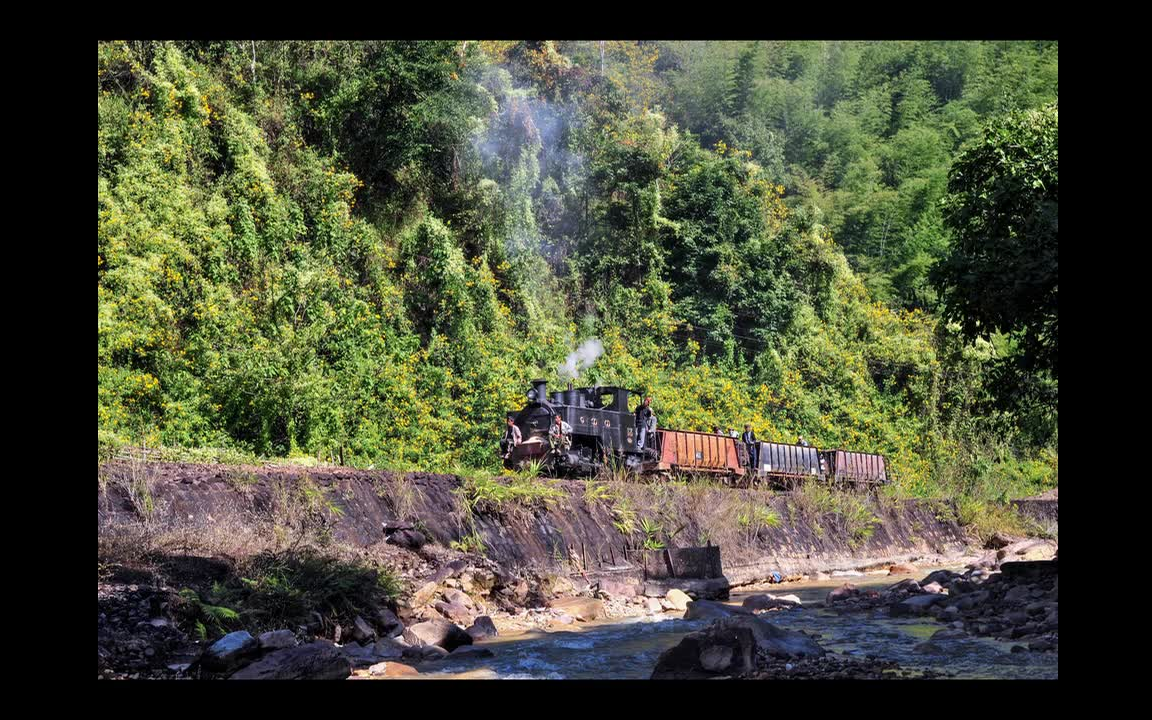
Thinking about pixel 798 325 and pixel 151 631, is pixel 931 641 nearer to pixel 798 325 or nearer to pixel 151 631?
pixel 151 631

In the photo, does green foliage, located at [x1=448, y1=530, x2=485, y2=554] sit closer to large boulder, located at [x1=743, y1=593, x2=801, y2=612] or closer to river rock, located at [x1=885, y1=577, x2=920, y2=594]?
large boulder, located at [x1=743, y1=593, x2=801, y2=612]

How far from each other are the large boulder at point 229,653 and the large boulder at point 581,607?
5.35 meters

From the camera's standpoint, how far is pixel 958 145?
65.4m

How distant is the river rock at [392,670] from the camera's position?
29.1 feet

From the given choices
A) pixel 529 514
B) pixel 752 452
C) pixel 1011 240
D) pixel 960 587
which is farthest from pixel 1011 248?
pixel 752 452

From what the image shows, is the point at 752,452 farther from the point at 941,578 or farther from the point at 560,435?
the point at 941,578

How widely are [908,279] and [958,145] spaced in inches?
723

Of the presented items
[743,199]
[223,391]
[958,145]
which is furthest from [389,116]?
[958,145]

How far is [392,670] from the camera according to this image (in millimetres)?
8992

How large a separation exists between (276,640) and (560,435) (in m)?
12.3

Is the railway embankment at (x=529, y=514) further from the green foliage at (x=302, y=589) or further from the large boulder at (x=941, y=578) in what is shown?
the large boulder at (x=941, y=578)

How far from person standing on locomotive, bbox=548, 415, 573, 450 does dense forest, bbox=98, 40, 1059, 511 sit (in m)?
3.34

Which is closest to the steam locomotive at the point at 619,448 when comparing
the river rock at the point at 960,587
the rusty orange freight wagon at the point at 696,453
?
the rusty orange freight wagon at the point at 696,453

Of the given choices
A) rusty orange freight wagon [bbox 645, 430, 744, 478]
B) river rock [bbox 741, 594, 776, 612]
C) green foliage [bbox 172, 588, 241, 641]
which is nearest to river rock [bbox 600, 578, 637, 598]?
river rock [bbox 741, 594, 776, 612]
